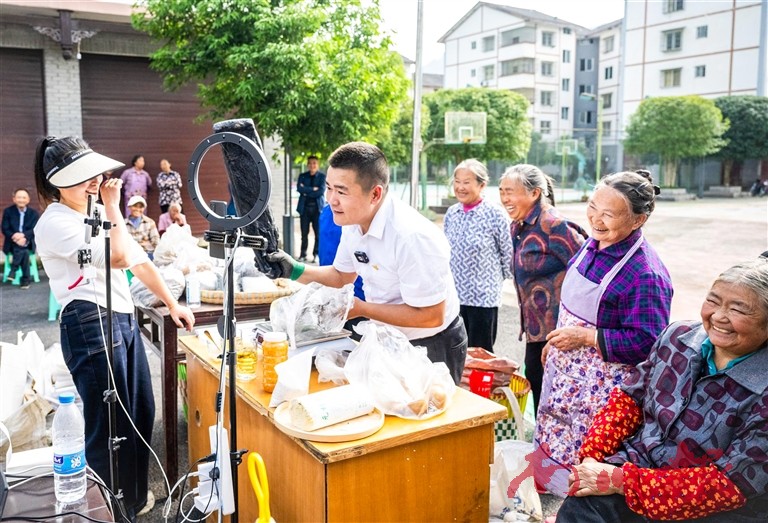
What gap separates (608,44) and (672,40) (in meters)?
17.4

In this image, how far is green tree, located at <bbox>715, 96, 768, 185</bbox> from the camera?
1076 inches

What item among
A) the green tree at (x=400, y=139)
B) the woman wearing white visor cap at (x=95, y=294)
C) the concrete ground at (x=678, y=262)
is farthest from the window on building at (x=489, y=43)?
the woman wearing white visor cap at (x=95, y=294)

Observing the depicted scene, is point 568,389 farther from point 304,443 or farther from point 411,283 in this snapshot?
point 304,443

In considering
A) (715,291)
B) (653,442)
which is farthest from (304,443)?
(715,291)

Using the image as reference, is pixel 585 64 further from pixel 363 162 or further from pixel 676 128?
pixel 363 162

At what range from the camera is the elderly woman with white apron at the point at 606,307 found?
251cm

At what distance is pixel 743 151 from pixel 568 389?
29751 millimetres

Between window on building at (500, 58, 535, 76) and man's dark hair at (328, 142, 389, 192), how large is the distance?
143ft

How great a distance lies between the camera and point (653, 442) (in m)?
2.09

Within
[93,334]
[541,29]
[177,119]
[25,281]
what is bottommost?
[25,281]

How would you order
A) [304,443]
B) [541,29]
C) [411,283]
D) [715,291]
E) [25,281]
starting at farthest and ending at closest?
[541,29] → [25,281] → [411,283] → [715,291] → [304,443]

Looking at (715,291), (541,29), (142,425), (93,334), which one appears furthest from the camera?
(541,29)

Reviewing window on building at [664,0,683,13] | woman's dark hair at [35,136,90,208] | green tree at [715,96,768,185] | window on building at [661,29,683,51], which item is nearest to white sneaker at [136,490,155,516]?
woman's dark hair at [35,136,90,208]

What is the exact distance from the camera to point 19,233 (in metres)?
8.91
